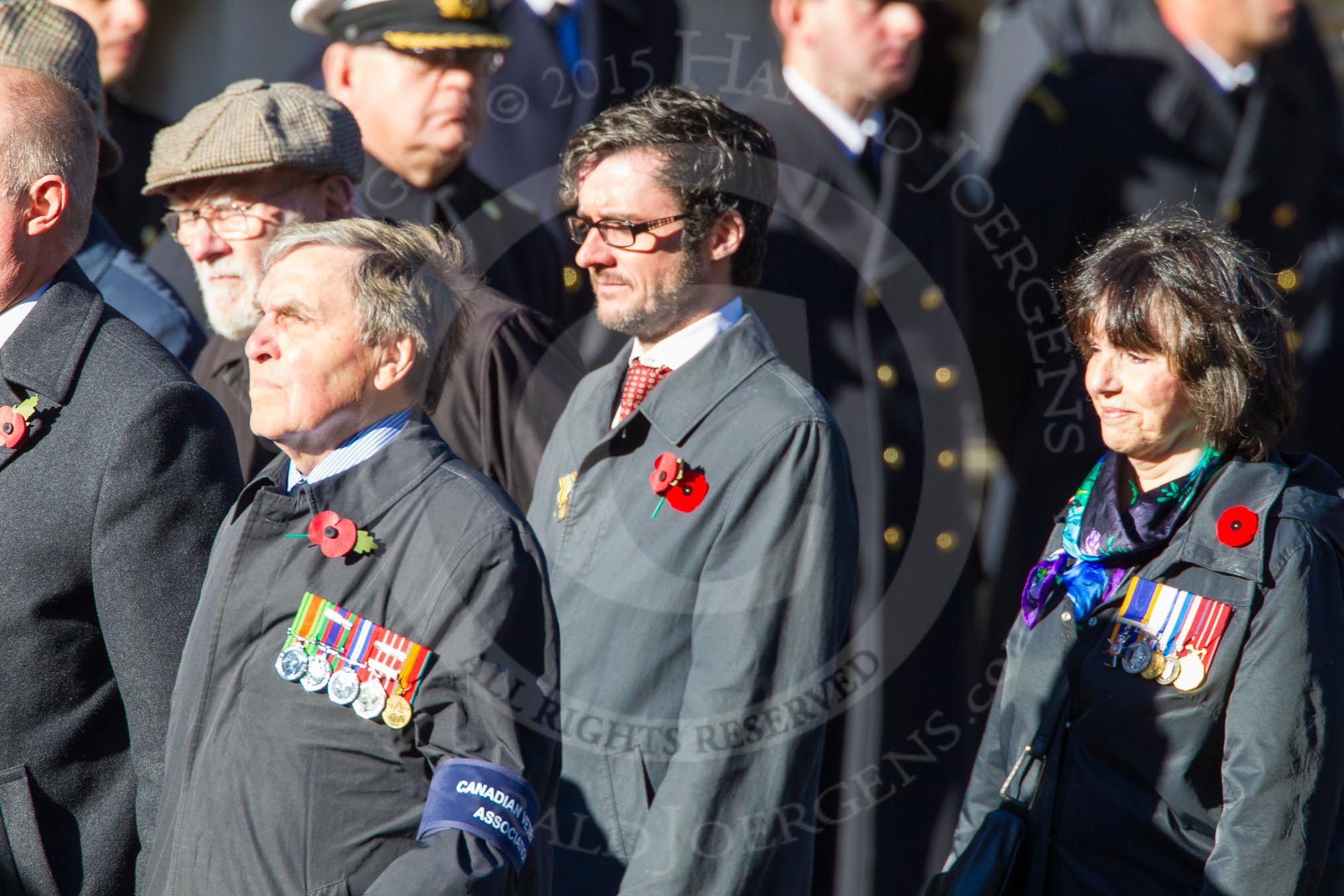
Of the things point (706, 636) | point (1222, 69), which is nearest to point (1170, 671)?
point (706, 636)

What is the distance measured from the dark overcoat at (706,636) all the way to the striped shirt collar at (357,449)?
653mm

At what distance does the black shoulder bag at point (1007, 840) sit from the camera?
261 cm

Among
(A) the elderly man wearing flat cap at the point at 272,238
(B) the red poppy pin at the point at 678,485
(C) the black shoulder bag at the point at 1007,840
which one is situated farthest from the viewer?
(A) the elderly man wearing flat cap at the point at 272,238

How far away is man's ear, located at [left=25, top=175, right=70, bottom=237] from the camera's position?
2498mm

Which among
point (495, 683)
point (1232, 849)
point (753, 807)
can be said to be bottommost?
point (753, 807)

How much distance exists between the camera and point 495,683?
2098 mm

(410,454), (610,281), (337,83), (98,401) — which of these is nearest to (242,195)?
(337,83)

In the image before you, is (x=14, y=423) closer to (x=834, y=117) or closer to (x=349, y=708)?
(x=349, y=708)

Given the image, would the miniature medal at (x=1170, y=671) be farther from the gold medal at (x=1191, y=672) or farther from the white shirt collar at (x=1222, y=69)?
the white shirt collar at (x=1222, y=69)

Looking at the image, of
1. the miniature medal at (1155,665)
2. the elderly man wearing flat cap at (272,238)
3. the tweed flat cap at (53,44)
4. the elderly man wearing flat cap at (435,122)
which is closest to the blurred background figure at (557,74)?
the elderly man wearing flat cap at (435,122)

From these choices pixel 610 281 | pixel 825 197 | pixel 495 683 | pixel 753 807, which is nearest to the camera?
pixel 495 683

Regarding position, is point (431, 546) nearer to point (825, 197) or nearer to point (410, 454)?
point (410, 454)

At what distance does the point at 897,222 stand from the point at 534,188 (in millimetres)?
1072

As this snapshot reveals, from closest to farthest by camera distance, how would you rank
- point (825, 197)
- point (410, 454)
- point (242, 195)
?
1. point (410, 454)
2. point (242, 195)
3. point (825, 197)
